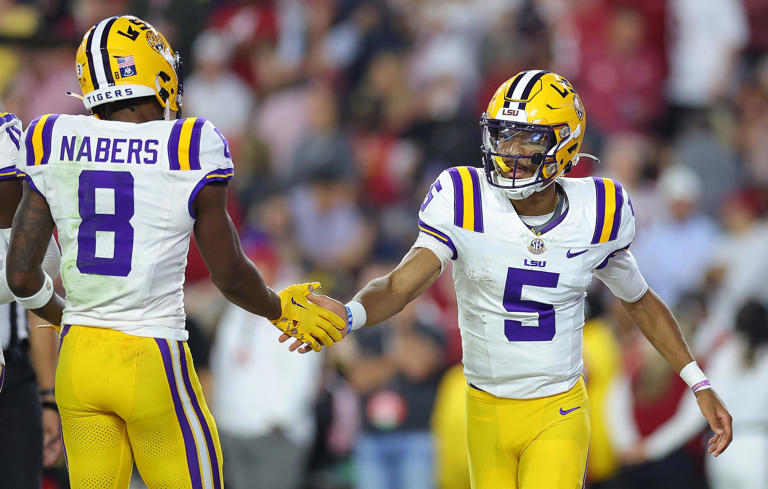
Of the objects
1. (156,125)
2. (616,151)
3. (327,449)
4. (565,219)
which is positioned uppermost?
(156,125)

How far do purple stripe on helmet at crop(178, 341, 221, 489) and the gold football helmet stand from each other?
1384 mm

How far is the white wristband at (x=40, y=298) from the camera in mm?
4246

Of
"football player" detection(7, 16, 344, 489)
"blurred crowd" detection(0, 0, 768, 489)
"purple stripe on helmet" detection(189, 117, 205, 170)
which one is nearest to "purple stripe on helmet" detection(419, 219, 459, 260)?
"football player" detection(7, 16, 344, 489)

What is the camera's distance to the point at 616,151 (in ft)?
32.3

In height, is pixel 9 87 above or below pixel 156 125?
below

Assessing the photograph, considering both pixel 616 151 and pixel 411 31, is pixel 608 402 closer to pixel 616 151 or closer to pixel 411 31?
pixel 616 151

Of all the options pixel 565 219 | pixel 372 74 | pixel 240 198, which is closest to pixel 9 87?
pixel 240 198

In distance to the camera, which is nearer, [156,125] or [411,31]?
[156,125]

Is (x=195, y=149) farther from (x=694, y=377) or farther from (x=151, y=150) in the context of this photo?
(x=694, y=377)

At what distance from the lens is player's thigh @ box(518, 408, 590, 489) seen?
4.42m

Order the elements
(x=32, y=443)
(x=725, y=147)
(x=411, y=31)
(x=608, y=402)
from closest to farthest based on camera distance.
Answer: (x=32, y=443) → (x=608, y=402) → (x=725, y=147) → (x=411, y=31)

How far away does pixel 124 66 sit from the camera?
4121mm

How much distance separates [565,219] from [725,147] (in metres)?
6.35

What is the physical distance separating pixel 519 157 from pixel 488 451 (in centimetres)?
116
